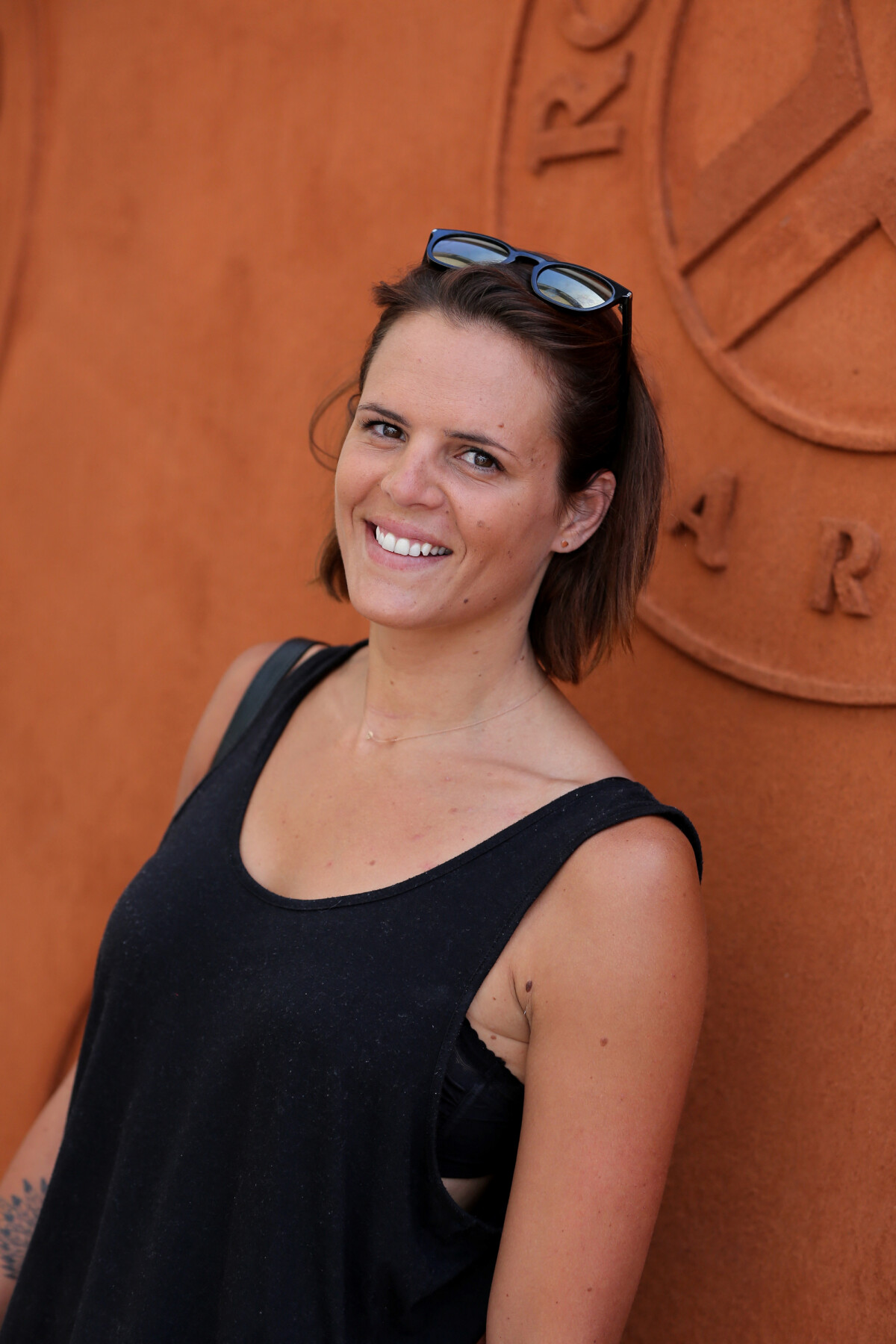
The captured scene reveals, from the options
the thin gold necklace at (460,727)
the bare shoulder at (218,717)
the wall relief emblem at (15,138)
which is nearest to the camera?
the thin gold necklace at (460,727)

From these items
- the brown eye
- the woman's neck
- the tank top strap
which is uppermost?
the brown eye

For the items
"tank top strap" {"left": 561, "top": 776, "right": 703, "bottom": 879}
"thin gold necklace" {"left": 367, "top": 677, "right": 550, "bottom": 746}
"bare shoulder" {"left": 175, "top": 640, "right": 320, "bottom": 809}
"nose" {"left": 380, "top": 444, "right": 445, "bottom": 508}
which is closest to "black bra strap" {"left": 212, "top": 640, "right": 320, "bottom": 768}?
"bare shoulder" {"left": 175, "top": 640, "right": 320, "bottom": 809}

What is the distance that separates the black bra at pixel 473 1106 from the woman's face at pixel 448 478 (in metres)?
0.58

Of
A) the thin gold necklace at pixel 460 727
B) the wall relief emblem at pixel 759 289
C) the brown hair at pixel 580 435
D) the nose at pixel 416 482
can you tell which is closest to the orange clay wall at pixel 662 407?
the wall relief emblem at pixel 759 289

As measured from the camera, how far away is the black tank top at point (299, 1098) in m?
1.46

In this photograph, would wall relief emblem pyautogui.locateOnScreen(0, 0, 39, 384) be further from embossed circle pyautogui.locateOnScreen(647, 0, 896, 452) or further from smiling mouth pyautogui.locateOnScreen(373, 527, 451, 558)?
smiling mouth pyautogui.locateOnScreen(373, 527, 451, 558)

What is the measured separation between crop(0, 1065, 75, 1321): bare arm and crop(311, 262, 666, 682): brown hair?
3.61ft

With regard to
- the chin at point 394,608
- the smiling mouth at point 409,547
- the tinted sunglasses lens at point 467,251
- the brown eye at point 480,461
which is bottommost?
the chin at point 394,608

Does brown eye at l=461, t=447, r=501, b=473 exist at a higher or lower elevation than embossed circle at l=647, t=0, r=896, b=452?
lower

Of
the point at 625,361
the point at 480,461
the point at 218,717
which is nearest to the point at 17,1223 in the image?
the point at 218,717

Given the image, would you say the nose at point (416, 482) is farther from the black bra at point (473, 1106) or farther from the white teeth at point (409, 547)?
the black bra at point (473, 1106)

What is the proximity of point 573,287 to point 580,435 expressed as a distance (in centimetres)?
20

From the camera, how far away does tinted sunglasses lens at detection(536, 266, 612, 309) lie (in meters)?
1.61

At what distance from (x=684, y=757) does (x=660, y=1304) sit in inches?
34.9
